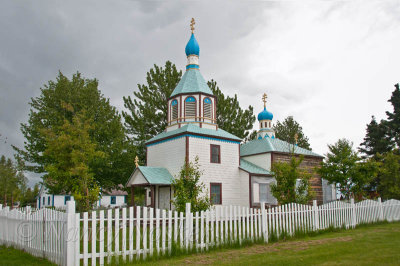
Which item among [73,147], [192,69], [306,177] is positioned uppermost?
[192,69]

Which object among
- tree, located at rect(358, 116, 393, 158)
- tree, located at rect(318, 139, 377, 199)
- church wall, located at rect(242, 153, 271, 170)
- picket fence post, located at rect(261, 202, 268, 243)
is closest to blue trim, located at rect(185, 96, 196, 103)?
church wall, located at rect(242, 153, 271, 170)

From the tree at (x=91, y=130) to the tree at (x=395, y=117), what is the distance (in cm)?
2738

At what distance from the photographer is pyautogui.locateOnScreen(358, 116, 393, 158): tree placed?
3613cm

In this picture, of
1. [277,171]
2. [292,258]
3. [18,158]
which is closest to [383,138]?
[277,171]

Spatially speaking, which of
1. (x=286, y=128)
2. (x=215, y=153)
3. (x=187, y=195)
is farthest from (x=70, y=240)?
(x=286, y=128)

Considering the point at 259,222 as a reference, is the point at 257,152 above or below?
above

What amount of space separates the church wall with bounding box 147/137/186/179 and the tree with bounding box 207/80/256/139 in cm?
1319

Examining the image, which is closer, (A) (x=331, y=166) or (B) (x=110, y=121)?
(A) (x=331, y=166)

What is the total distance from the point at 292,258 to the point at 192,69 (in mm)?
20318

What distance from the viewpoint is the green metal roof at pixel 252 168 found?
82.5 feet

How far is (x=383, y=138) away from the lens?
36406 millimetres

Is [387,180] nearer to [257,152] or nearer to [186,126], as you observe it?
[257,152]

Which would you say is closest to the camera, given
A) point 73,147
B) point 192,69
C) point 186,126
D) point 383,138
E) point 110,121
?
point 73,147

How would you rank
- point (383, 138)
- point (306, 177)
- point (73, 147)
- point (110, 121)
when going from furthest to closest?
point (383, 138)
point (110, 121)
point (73, 147)
point (306, 177)
